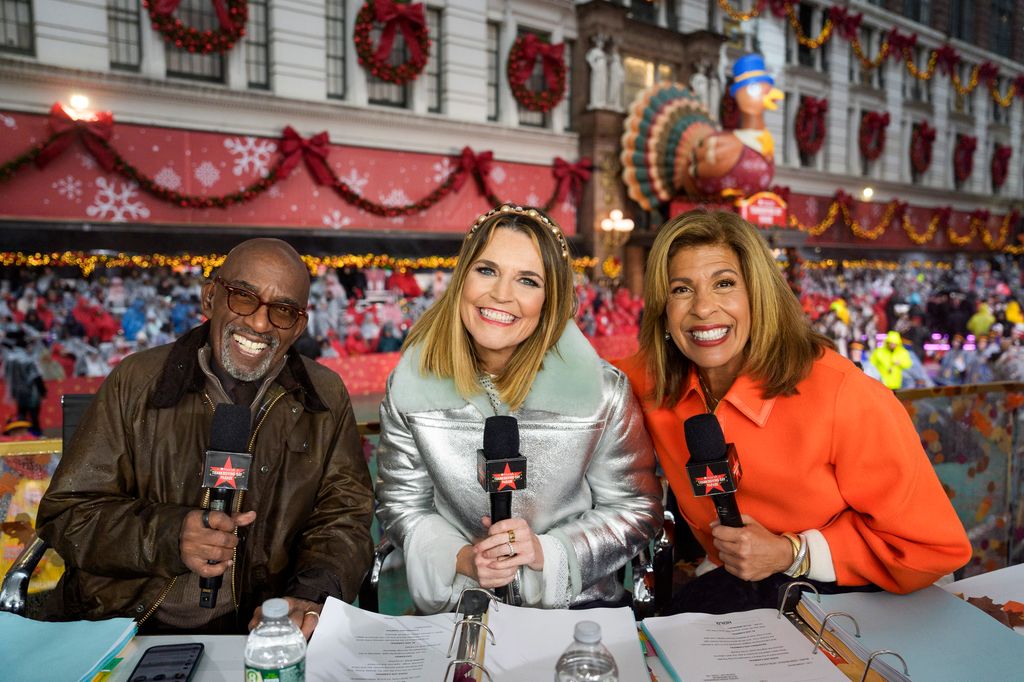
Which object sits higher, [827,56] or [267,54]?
[827,56]

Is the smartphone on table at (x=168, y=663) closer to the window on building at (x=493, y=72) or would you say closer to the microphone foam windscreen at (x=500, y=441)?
the microphone foam windscreen at (x=500, y=441)

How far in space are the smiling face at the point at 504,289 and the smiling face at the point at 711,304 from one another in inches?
19.4

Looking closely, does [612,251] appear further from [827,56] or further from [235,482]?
[235,482]

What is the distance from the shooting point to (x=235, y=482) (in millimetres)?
1561

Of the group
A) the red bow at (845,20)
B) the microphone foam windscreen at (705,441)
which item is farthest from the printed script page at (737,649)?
the red bow at (845,20)

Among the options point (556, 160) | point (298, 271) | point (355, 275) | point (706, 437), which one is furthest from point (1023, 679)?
point (556, 160)

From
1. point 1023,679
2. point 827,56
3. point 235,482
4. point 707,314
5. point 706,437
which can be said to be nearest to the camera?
point 1023,679

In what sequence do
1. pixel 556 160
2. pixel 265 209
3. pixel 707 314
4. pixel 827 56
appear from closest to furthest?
pixel 707 314 → pixel 265 209 → pixel 556 160 → pixel 827 56

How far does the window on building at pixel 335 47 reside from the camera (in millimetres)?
12930

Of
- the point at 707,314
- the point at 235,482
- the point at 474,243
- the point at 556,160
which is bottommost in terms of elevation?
the point at 235,482

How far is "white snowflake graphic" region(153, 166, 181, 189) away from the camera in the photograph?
36.7ft

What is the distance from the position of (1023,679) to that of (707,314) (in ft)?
4.06

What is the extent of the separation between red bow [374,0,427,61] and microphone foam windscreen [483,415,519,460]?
513 inches

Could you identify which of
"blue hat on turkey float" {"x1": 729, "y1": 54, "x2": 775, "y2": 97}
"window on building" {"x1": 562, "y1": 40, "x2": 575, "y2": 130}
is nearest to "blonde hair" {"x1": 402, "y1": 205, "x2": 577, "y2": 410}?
"window on building" {"x1": 562, "y1": 40, "x2": 575, "y2": 130}
